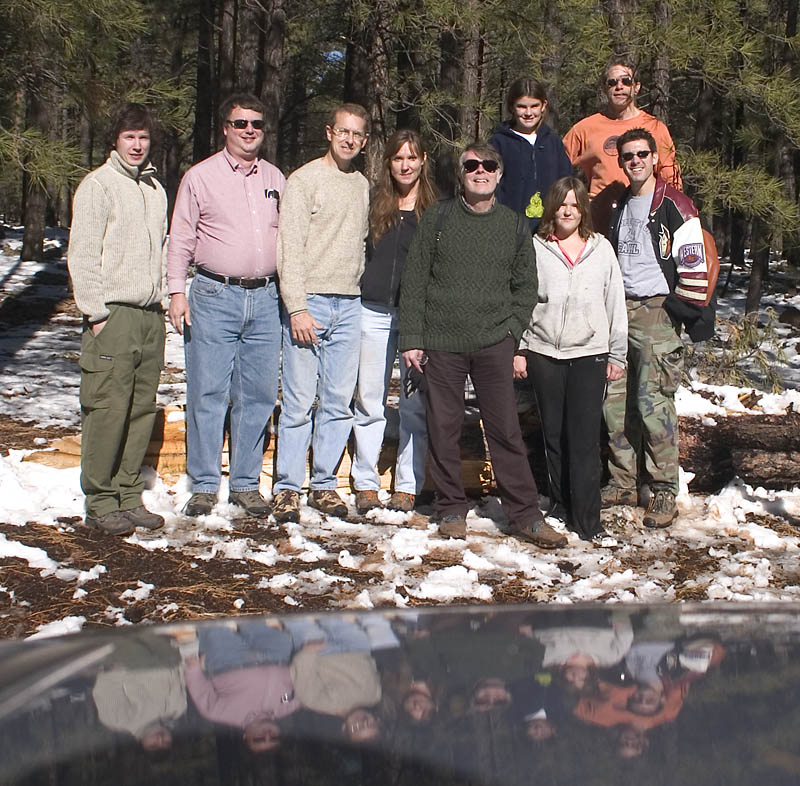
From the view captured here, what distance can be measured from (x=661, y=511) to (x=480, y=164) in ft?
7.20

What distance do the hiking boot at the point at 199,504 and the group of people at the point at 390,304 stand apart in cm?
1

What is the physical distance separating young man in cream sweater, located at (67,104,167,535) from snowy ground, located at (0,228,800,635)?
354 millimetres

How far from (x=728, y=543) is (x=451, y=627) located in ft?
13.1

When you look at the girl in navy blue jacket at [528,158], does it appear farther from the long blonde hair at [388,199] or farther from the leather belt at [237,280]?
the leather belt at [237,280]

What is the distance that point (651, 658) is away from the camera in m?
1.50

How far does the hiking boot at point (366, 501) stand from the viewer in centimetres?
566

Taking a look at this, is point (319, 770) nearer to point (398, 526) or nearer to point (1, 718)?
point (1, 718)

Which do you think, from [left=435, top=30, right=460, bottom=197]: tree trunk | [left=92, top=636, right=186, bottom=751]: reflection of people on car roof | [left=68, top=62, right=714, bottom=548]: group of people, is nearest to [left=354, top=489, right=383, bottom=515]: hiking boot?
[left=68, top=62, right=714, bottom=548]: group of people

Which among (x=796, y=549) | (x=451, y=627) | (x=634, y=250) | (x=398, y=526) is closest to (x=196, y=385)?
(x=398, y=526)

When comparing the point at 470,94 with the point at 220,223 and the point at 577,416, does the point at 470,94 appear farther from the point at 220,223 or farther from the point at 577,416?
the point at 577,416

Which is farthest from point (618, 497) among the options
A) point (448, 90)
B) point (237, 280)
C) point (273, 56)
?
point (273, 56)

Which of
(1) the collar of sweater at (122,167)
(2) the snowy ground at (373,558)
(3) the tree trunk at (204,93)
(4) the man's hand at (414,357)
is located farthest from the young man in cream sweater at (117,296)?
(3) the tree trunk at (204,93)

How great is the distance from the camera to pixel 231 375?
5.45 meters

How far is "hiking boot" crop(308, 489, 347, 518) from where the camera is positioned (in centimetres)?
556
